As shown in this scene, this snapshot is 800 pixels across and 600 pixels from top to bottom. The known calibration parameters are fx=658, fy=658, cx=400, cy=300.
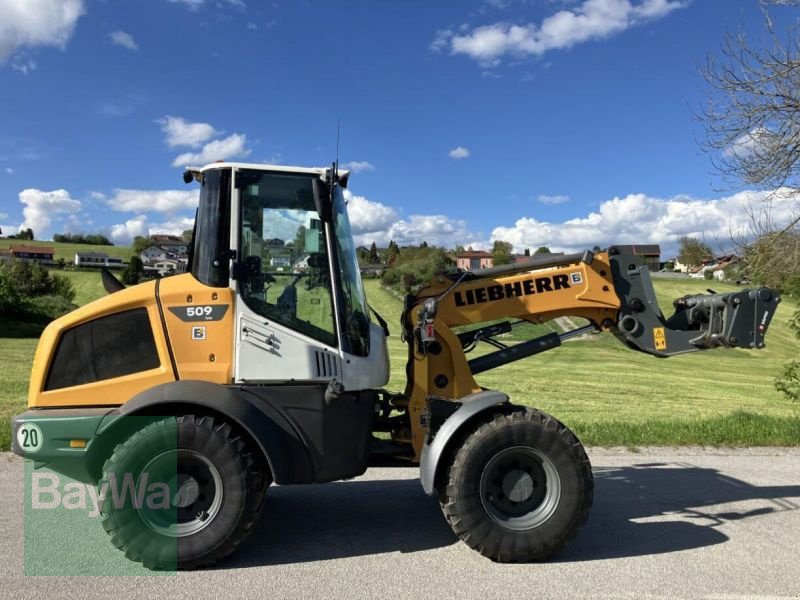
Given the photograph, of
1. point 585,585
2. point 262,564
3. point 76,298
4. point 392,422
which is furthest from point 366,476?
point 76,298

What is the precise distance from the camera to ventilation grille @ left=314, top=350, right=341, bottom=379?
183 inches

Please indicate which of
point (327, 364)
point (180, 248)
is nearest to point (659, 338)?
point (327, 364)

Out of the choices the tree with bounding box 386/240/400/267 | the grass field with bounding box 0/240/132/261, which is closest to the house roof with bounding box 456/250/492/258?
the tree with bounding box 386/240/400/267

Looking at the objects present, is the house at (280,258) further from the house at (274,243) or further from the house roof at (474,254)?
the house roof at (474,254)

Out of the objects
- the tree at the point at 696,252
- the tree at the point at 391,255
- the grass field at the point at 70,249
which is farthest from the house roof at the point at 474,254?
the tree at the point at 696,252

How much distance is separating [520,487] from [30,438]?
3346 millimetres

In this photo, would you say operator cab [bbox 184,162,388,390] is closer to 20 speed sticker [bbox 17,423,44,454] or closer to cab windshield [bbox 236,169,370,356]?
cab windshield [bbox 236,169,370,356]

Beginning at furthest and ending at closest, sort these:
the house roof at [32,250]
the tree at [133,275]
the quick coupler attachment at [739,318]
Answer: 1. the house roof at [32,250]
2. the tree at [133,275]
3. the quick coupler attachment at [739,318]

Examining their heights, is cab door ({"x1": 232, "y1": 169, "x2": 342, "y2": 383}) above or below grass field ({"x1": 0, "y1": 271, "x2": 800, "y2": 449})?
above

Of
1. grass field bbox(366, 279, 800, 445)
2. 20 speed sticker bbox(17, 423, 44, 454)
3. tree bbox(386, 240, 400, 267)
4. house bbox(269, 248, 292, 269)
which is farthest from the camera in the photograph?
tree bbox(386, 240, 400, 267)

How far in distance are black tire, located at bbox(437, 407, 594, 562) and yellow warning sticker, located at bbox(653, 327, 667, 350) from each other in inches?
53.1

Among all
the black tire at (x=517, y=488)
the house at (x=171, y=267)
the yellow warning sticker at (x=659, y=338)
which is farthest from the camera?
the yellow warning sticker at (x=659, y=338)

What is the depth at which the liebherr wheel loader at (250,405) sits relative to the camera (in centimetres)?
432

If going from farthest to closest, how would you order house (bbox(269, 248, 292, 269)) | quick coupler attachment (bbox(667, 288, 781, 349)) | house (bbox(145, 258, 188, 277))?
quick coupler attachment (bbox(667, 288, 781, 349)), house (bbox(145, 258, 188, 277)), house (bbox(269, 248, 292, 269))
